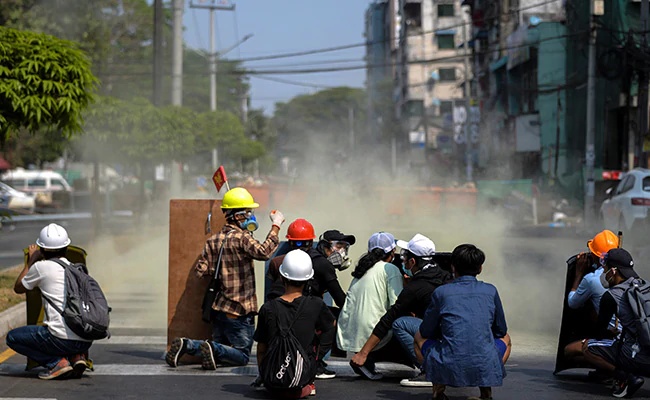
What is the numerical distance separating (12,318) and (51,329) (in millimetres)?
3371

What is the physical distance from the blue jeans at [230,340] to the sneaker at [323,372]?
70cm

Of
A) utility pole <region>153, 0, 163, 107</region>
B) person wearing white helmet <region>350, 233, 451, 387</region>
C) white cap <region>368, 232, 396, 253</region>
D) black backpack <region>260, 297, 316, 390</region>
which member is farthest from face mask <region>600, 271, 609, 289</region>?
utility pole <region>153, 0, 163, 107</region>

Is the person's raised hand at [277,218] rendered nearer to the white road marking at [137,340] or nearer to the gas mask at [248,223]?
the gas mask at [248,223]

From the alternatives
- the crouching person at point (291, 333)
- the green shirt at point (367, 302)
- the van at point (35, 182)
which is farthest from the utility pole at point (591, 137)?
the van at point (35, 182)

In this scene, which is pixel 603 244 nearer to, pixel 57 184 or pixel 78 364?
pixel 78 364

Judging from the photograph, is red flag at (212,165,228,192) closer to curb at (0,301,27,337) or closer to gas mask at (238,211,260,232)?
gas mask at (238,211,260,232)

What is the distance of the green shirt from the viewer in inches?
287

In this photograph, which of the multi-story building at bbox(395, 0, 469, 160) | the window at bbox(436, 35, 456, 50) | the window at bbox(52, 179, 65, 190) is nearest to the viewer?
the window at bbox(52, 179, 65, 190)

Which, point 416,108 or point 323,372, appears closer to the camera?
point 323,372

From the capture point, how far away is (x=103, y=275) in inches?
622

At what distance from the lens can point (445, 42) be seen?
8019cm

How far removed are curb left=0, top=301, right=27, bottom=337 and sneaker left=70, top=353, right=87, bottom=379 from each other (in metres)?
2.81

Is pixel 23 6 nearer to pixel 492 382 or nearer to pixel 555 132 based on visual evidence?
pixel 555 132

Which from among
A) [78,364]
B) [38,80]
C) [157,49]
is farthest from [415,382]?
[157,49]
